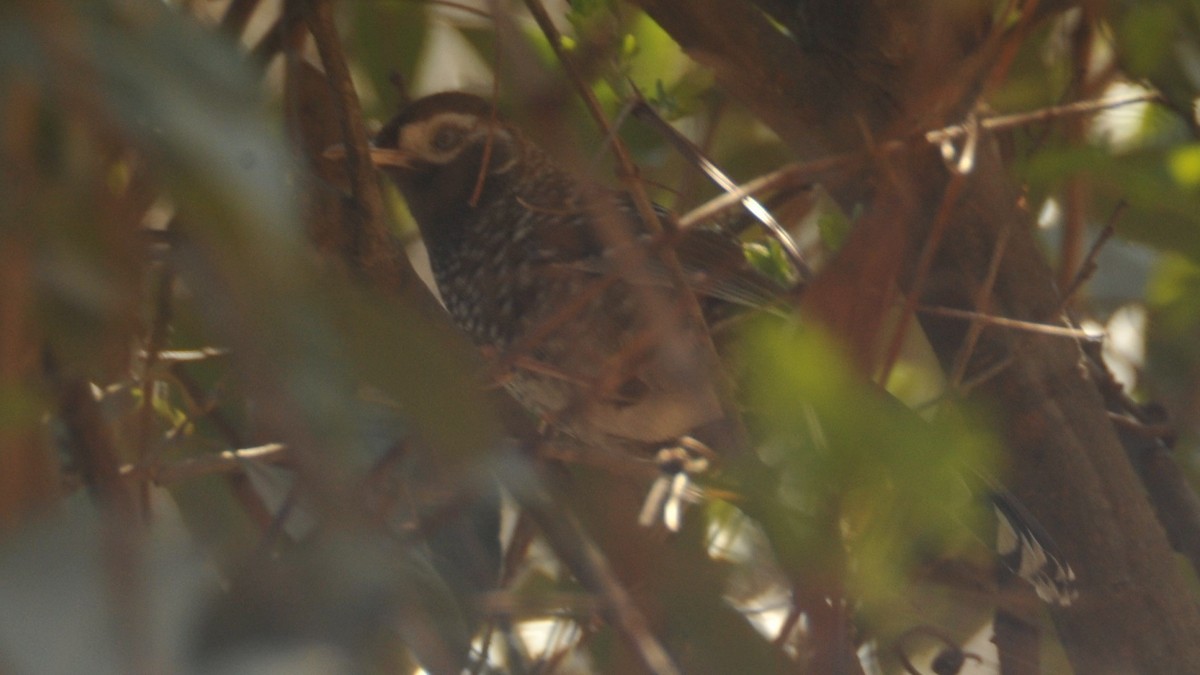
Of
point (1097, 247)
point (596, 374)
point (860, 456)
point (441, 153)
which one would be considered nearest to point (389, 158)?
point (441, 153)

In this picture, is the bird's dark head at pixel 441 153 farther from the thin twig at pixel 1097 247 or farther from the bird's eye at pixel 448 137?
the thin twig at pixel 1097 247

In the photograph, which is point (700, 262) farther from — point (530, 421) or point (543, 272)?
point (530, 421)

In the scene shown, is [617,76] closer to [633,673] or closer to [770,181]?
[770,181]

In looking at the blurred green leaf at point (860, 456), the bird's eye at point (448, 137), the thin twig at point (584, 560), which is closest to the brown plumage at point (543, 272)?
the bird's eye at point (448, 137)

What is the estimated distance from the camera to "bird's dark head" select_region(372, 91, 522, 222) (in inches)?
83.8

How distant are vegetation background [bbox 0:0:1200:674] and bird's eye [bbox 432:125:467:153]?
9cm

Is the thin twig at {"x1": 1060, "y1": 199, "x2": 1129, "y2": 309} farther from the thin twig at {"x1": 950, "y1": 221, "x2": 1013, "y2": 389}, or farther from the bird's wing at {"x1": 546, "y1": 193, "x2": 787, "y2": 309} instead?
the bird's wing at {"x1": 546, "y1": 193, "x2": 787, "y2": 309}

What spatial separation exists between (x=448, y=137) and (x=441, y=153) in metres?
0.03

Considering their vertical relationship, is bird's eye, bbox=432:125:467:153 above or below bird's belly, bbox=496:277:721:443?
above

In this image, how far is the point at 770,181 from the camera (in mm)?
1224

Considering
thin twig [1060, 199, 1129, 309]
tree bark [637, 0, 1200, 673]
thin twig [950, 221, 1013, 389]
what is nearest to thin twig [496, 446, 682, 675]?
thin twig [950, 221, 1013, 389]

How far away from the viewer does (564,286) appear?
6.30 feet

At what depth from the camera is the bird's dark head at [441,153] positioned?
2129 millimetres

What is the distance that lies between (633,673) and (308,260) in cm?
53
